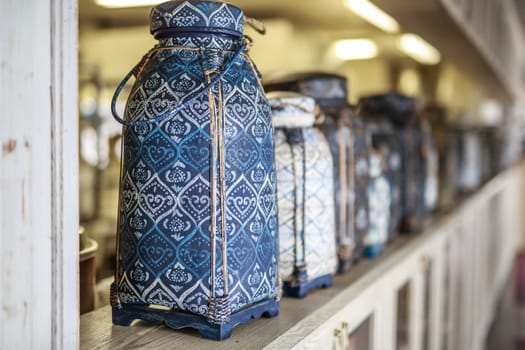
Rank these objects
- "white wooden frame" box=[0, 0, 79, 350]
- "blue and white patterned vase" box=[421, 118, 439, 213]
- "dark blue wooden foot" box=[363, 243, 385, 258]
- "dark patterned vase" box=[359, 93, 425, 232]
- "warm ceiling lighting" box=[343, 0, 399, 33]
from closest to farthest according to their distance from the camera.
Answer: "white wooden frame" box=[0, 0, 79, 350], "dark blue wooden foot" box=[363, 243, 385, 258], "dark patterned vase" box=[359, 93, 425, 232], "blue and white patterned vase" box=[421, 118, 439, 213], "warm ceiling lighting" box=[343, 0, 399, 33]

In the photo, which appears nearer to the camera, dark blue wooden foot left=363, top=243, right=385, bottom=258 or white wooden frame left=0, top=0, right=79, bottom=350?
white wooden frame left=0, top=0, right=79, bottom=350

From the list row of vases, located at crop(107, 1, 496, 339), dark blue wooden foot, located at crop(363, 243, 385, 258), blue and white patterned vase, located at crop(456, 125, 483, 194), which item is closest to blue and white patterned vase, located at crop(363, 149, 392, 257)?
dark blue wooden foot, located at crop(363, 243, 385, 258)

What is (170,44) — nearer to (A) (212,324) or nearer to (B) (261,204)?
(B) (261,204)

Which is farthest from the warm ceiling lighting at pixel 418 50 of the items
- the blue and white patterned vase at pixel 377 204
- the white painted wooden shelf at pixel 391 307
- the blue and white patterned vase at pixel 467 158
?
the blue and white patterned vase at pixel 377 204

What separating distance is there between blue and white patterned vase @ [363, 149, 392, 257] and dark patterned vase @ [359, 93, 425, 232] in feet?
0.68

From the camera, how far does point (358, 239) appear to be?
52.8 inches

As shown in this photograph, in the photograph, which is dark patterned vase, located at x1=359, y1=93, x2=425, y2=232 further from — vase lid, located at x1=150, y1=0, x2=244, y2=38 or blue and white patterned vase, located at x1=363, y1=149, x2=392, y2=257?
vase lid, located at x1=150, y1=0, x2=244, y2=38

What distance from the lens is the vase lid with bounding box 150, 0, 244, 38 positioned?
0.78 meters

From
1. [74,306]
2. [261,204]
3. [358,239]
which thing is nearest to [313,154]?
[261,204]

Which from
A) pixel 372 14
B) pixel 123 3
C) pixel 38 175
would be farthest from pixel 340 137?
pixel 372 14

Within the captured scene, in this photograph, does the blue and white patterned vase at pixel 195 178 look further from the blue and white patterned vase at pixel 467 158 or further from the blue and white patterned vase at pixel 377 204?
the blue and white patterned vase at pixel 467 158

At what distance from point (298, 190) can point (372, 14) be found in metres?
1.66

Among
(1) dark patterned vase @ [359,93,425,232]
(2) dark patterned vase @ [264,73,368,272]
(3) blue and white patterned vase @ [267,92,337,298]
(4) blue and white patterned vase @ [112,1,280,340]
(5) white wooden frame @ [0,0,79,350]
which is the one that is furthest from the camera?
(1) dark patterned vase @ [359,93,425,232]

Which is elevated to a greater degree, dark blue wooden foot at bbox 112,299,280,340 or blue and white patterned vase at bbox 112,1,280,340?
blue and white patterned vase at bbox 112,1,280,340
